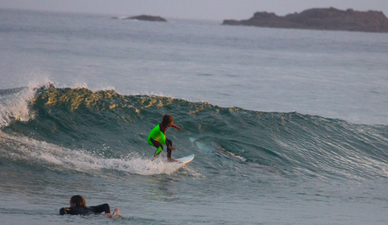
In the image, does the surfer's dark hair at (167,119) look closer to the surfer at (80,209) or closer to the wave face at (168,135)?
the wave face at (168,135)

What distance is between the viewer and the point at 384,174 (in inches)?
429

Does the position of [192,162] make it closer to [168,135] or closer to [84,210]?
[168,135]

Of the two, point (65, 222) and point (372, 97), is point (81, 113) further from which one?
point (372, 97)

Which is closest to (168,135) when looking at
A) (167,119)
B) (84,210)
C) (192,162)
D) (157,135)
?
(192,162)

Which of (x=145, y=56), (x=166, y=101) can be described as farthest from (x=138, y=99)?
(x=145, y=56)

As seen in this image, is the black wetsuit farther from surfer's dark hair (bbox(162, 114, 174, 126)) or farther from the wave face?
surfer's dark hair (bbox(162, 114, 174, 126))

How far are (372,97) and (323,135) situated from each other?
1106 cm

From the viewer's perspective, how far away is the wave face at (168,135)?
9.92 meters

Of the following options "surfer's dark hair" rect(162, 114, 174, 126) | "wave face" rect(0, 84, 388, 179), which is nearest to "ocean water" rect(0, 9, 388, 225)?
"wave face" rect(0, 84, 388, 179)

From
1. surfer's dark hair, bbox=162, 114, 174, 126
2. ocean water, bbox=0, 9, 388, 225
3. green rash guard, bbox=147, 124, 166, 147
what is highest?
surfer's dark hair, bbox=162, 114, 174, 126

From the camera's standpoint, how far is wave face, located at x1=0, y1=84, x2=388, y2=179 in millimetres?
9922

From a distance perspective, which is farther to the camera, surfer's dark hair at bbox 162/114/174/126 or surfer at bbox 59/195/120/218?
surfer's dark hair at bbox 162/114/174/126

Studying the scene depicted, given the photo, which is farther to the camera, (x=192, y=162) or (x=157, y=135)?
(x=192, y=162)

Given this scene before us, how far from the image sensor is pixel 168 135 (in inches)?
489
